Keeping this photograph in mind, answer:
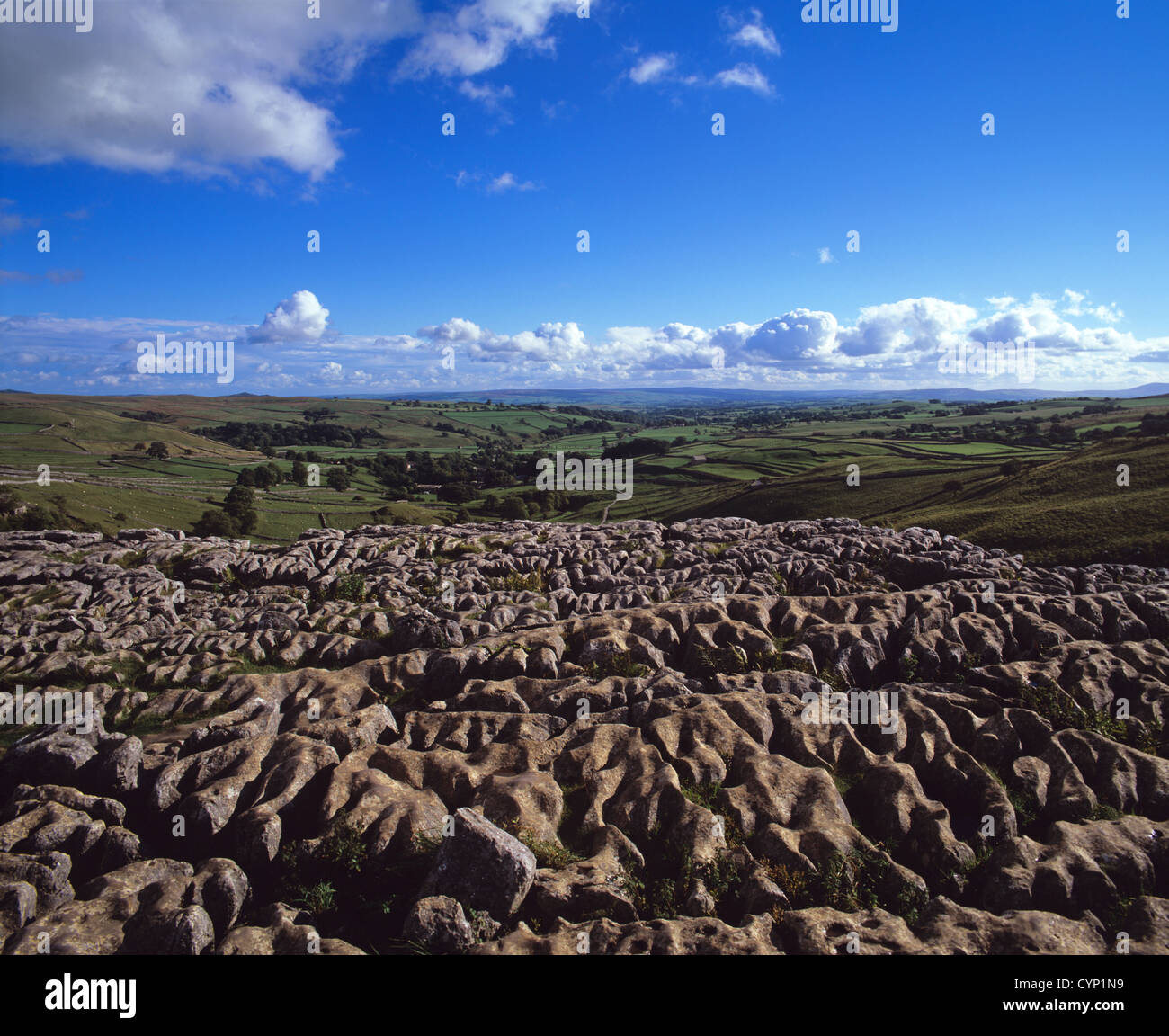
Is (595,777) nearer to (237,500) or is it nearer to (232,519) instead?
(232,519)

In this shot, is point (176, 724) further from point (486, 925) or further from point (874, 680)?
point (874, 680)

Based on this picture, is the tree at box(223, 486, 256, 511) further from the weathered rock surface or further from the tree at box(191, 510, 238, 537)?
the weathered rock surface

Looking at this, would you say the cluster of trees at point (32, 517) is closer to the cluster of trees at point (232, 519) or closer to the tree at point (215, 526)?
the tree at point (215, 526)

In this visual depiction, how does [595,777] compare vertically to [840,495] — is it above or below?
below

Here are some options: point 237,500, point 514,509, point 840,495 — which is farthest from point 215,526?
point 840,495

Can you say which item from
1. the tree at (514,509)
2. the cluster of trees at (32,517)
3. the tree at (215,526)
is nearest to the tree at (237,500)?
the tree at (215,526)

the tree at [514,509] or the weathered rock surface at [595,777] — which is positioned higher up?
the tree at [514,509]

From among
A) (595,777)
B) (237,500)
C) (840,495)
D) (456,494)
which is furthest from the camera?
(456,494)

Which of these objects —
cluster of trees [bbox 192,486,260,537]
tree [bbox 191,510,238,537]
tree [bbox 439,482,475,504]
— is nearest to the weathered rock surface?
tree [bbox 191,510,238,537]

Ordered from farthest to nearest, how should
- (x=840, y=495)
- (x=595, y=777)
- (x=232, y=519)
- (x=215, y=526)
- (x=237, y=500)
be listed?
1. (x=237, y=500)
2. (x=840, y=495)
3. (x=232, y=519)
4. (x=215, y=526)
5. (x=595, y=777)

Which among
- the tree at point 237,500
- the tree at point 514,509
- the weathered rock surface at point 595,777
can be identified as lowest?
the weathered rock surface at point 595,777

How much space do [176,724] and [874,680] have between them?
33.2m

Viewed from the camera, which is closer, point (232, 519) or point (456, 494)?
A: point (232, 519)
